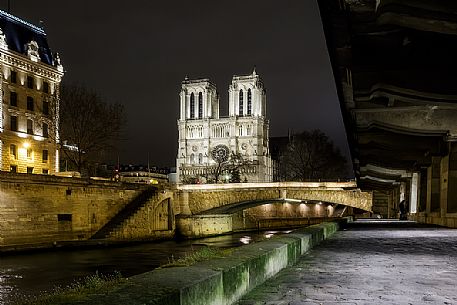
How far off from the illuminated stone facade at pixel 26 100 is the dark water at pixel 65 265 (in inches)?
883

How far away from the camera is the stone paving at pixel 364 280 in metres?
6.01

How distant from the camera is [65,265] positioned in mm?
27453

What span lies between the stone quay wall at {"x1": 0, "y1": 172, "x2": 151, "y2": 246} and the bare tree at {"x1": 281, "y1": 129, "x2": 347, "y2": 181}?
4488 cm

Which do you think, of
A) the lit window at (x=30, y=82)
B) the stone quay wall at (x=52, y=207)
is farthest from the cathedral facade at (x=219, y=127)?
the stone quay wall at (x=52, y=207)

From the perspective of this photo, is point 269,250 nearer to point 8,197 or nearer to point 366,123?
point 366,123

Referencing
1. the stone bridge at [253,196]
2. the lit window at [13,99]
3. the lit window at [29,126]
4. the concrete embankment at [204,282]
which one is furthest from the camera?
the stone bridge at [253,196]

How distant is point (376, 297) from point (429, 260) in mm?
4385

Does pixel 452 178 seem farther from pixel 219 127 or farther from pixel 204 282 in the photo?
pixel 219 127

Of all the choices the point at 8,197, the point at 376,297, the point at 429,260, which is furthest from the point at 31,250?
the point at 376,297

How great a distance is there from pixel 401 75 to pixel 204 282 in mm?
9467

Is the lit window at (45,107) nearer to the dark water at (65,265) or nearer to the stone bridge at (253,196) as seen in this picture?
the stone bridge at (253,196)

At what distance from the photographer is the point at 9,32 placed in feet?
187

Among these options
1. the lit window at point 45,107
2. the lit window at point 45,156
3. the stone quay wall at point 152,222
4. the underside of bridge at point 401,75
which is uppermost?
the lit window at point 45,107

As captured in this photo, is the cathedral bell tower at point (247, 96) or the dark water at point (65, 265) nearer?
the dark water at point (65, 265)
